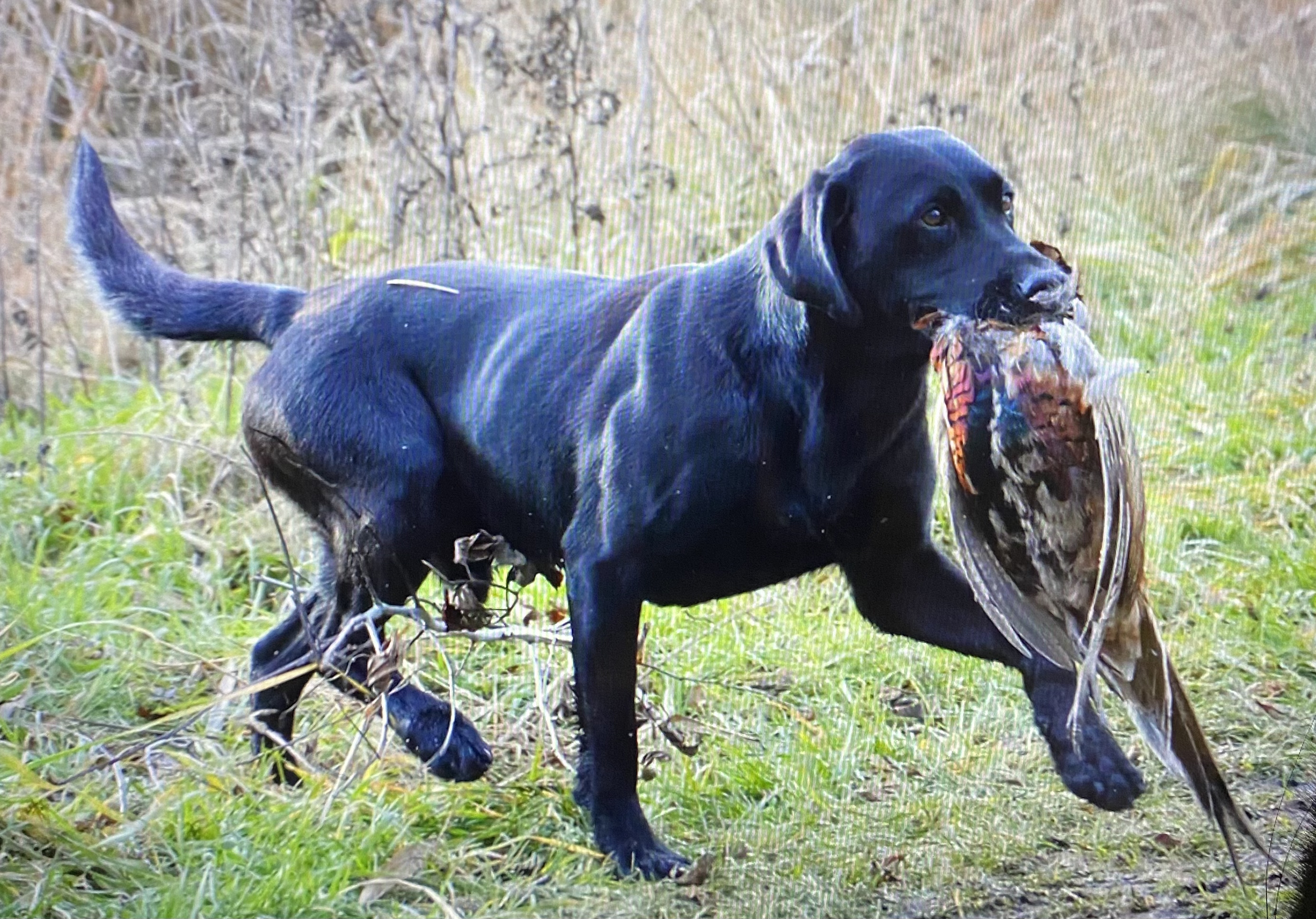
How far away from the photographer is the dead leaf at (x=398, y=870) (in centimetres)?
175

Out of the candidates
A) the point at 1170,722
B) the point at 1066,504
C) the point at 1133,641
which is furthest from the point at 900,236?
the point at 1170,722

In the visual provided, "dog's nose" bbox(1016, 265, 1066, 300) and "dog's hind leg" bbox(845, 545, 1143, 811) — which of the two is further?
→ "dog's hind leg" bbox(845, 545, 1143, 811)

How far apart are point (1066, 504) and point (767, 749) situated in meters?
0.73

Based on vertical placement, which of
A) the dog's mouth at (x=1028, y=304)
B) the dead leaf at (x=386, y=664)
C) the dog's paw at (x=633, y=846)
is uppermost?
the dog's mouth at (x=1028, y=304)

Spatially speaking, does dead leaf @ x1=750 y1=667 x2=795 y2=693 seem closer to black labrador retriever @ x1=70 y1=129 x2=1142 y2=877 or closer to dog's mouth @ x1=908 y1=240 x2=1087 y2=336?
black labrador retriever @ x1=70 y1=129 x2=1142 y2=877

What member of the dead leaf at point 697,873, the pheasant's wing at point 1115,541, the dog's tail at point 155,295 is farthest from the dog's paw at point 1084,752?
the dog's tail at point 155,295

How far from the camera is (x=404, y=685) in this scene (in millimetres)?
2217

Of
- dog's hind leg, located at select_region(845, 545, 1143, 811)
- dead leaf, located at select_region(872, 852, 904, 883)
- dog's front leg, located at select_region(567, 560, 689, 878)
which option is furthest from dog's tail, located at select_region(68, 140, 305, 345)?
dead leaf, located at select_region(872, 852, 904, 883)

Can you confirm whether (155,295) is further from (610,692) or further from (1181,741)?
(1181,741)

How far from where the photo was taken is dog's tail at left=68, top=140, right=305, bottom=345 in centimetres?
239

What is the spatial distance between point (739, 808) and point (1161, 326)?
3.35 ft

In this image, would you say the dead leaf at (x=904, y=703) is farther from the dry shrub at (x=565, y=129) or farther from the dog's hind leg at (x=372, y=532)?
the dry shrub at (x=565, y=129)

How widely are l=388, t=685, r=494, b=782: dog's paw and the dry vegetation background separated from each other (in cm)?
4

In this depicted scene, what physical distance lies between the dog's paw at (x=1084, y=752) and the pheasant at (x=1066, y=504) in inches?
2.8
